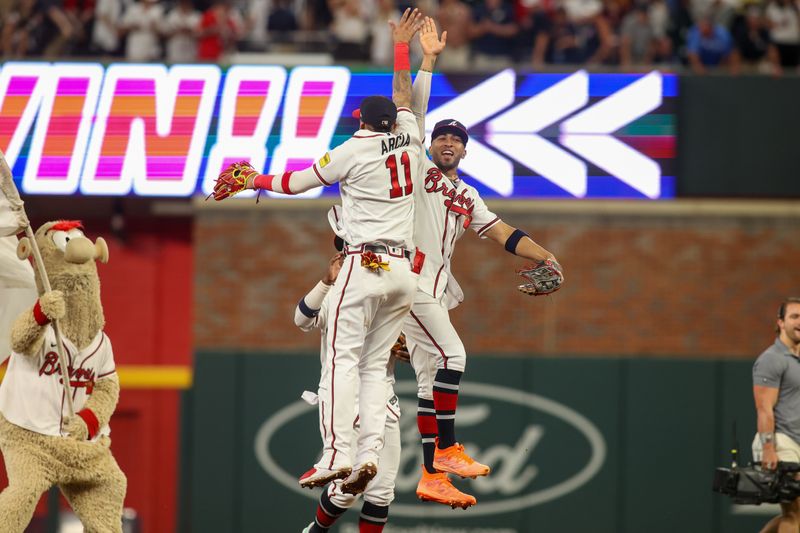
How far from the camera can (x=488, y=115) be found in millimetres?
15570

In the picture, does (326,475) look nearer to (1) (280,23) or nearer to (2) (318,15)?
(1) (280,23)

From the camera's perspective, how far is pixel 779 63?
16.3m

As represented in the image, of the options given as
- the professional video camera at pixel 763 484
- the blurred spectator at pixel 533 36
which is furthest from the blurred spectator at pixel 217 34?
the professional video camera at pixel 763 484

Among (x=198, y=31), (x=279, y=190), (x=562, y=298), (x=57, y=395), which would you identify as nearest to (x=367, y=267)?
(x=279, y=190)

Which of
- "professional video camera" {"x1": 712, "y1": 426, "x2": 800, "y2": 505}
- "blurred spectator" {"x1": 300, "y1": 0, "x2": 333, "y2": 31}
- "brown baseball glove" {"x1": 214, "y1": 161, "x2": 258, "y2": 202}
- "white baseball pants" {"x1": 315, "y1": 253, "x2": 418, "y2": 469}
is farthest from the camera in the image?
"blurred spectator" {"x1": 300, "y1": 0, "x2": 333, "y2": 31}

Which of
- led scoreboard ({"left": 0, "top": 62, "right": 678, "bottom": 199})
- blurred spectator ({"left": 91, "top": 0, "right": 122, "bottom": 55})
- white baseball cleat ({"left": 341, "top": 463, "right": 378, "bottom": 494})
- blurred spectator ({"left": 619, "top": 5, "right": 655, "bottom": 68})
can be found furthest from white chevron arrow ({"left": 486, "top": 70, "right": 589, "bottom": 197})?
white baseball cleat ({"left": 341, "top": 463, "right": 378, "bottom": 494})

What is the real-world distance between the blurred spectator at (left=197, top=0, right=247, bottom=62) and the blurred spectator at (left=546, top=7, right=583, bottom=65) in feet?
12.1

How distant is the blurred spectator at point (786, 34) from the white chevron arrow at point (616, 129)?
71.2 inches

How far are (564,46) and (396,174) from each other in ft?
25.2

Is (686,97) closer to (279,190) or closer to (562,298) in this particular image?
(562,298)

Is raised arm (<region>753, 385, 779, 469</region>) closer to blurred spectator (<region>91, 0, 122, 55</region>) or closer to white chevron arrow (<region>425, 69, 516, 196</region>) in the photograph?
white chevron arrow (<region>425, 69, 516, 196</region>)

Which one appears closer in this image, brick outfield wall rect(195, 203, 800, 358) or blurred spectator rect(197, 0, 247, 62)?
brick outfield wall rect(195, 203, 800, 358)

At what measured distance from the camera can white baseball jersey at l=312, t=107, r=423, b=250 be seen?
29.4 ft

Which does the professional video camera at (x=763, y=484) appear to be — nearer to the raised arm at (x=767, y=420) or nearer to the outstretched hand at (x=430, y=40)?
the raised arm at (x=767, y=420)
